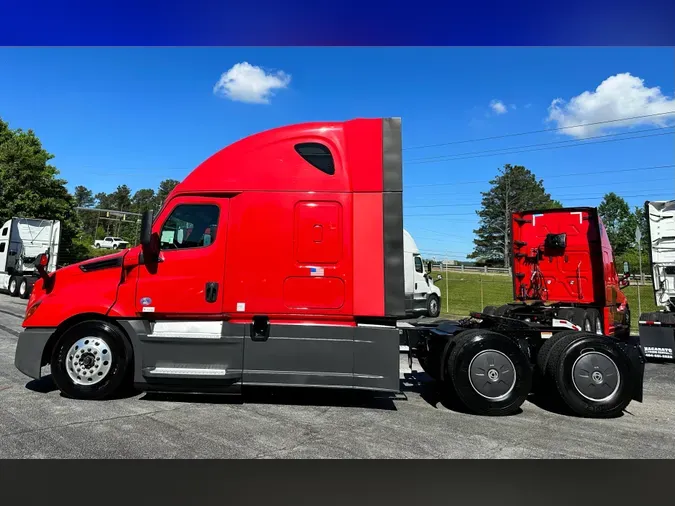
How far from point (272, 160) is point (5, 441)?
157 inches

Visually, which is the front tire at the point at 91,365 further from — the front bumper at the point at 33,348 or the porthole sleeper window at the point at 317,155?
the porthole sleeper window at the point at 317,155

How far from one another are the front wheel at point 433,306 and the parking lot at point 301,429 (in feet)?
41.1

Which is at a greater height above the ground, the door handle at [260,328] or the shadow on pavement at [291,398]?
the door handle at [260,328]

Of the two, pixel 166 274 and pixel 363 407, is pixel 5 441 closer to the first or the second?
pixel 166 274

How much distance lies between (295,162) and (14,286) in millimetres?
22238

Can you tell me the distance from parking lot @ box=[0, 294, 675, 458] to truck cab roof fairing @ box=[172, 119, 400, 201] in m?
2.69

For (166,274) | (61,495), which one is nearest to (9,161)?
(166,274)

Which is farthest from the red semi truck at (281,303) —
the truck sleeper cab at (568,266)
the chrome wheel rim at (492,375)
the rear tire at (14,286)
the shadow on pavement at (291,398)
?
the rear tire at (14,286)

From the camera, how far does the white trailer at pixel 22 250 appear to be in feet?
71.1

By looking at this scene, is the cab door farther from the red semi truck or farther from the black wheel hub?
the black wheel hub

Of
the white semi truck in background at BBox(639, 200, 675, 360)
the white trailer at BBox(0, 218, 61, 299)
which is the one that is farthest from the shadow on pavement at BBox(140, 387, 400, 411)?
the white trailer at BBox(0, 218, 61, 299)

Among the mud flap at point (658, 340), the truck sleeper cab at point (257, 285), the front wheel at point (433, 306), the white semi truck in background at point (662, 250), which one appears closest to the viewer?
the truck sleeper cab at point (257, 285)

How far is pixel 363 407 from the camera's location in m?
Result: 5.79
